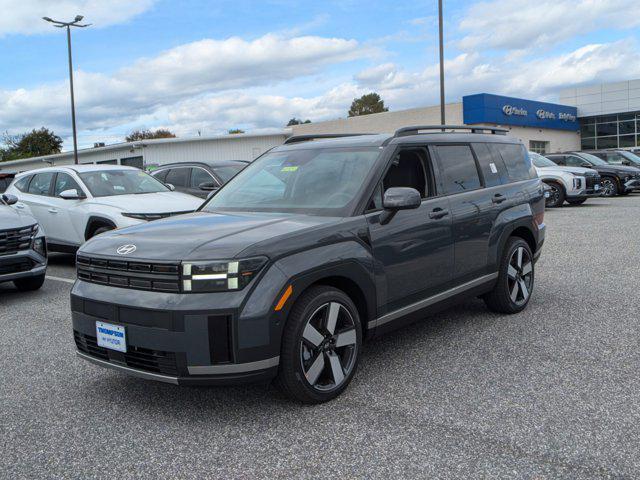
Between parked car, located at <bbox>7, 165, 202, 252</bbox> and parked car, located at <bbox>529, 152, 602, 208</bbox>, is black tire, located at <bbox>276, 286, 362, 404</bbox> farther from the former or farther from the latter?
parked car, located at <bbox>529, 152, 602, 208</bbox>

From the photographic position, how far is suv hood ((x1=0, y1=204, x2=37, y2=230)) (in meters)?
7.49

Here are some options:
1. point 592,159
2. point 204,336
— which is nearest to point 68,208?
point 204,336

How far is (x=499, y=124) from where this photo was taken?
36531 millimetres

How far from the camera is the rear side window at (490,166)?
5.64m

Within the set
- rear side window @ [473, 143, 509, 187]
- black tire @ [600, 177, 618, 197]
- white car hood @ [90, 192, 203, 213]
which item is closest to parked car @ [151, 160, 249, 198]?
white car hood @ [90, 192, 203, 213]

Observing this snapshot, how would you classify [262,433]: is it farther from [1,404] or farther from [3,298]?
[3,298]

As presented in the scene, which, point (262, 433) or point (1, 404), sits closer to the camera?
point (262, 433)

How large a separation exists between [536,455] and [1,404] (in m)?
3.38

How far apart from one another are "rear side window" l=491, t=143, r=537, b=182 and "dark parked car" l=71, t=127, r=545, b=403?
18.7 inches

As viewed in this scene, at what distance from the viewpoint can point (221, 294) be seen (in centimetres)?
342

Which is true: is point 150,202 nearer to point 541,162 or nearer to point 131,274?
point 131,274

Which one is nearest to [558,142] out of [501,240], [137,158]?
[137,158]

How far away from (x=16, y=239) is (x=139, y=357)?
188 inches

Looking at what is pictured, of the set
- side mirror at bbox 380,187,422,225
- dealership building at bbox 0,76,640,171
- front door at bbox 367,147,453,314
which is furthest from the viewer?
dealership building at bbox 0,76,640,171
